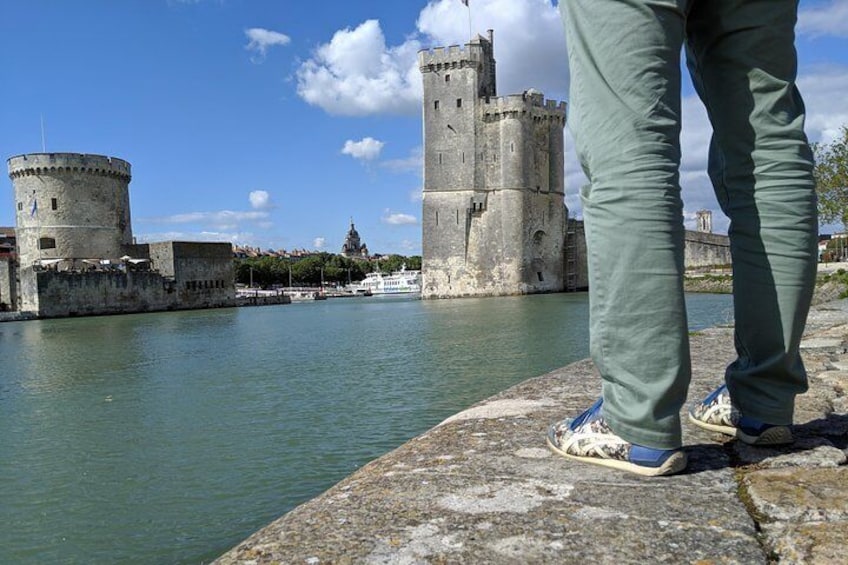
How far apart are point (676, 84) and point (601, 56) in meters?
0.17

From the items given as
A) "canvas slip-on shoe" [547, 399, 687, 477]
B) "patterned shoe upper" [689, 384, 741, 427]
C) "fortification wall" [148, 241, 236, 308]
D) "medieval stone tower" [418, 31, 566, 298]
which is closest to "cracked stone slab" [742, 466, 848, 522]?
"canvas slip-on shoe" [547, 399, 687, 477]

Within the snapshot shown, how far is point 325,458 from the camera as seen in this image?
4.45 metres

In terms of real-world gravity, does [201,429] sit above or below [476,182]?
below

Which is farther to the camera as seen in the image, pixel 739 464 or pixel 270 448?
pixel 270 448

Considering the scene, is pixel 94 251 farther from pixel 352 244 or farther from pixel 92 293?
pixel 352 244

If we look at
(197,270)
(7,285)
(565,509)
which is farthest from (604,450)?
(7,285)

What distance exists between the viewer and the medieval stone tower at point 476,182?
39312 mm

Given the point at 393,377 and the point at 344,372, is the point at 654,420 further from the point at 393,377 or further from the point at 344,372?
the point at 344,372

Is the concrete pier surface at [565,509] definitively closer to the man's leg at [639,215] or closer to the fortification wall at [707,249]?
the man's leg at [639,215]

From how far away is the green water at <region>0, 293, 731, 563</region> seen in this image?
3.39 meters

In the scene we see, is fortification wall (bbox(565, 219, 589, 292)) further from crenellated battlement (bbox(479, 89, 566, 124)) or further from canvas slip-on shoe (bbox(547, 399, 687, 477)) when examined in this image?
canvas slip-on shoe (bbox(547, 399, 687, 477))

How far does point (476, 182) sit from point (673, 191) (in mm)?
39023

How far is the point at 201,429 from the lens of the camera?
5.74m

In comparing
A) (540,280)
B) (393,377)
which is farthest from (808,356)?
(540,280)
